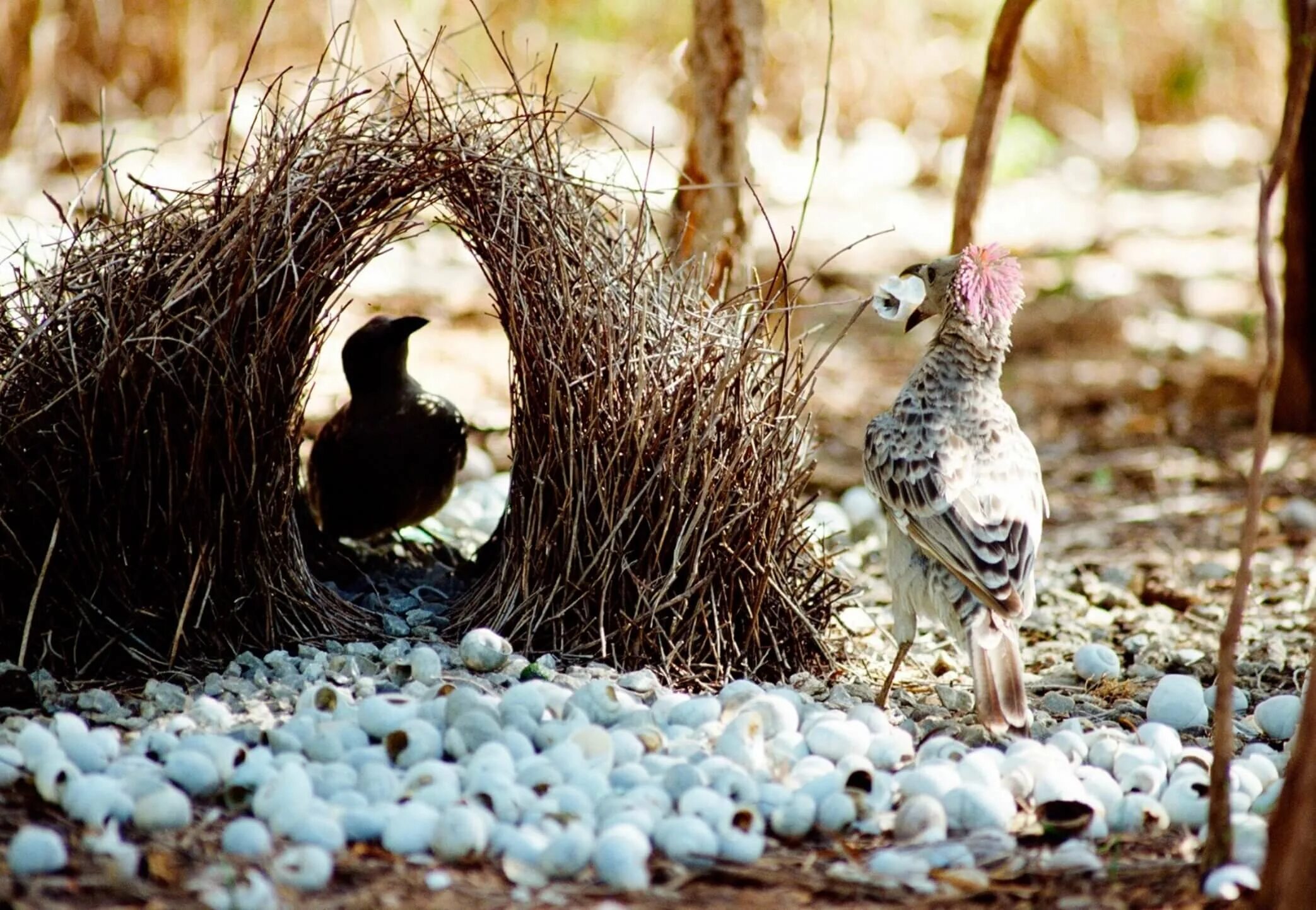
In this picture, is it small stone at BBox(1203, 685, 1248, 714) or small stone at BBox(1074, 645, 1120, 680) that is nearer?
small stone at BBox(1203, 685, 1248, 714)

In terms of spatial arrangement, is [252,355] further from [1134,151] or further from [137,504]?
[1134,151]

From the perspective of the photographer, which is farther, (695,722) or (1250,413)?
(1250,413)

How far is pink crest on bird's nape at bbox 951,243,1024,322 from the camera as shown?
3662 millimetres

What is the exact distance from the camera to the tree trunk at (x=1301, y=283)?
6055mm

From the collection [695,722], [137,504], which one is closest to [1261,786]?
[695,722]

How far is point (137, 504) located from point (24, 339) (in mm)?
445

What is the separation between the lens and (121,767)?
8.95 feet

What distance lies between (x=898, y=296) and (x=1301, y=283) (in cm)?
312

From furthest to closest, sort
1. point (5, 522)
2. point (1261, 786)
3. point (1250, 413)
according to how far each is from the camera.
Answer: point (1250, 413) < point (5, 522) < point (1261, 786)

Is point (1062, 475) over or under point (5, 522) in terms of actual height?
over

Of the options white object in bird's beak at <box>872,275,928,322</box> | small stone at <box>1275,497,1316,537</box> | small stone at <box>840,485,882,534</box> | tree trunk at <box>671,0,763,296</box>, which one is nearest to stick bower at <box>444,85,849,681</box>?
white object in bird's beak at <box>872,275,928,322</box>

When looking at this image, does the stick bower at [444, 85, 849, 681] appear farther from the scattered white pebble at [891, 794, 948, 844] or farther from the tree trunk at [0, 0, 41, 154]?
the tree trunk at [0, 0, 41, 154]

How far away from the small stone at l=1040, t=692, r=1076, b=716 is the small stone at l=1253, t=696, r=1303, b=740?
43cm

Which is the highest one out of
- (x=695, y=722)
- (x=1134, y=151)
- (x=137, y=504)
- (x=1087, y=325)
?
(x=1134, y=151)
